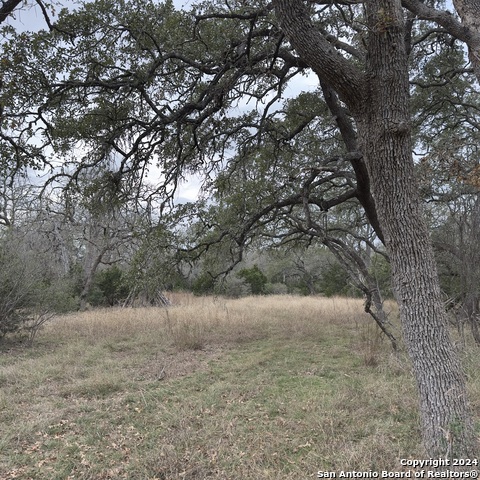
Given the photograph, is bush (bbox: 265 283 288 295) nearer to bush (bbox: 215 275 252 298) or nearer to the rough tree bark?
bush (bbox: 215 275 252 298)

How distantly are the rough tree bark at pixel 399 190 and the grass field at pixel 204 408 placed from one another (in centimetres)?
65

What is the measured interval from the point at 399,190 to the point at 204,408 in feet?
10.9

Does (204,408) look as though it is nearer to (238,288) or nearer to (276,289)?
(238,288)

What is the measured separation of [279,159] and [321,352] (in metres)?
4.14

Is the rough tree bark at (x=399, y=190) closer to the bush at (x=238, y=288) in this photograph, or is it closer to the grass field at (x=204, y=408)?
the grass field at (x=204, y=408)

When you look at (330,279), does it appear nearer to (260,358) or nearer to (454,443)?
(260,358)

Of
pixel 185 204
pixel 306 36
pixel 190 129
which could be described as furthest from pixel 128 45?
pixel 306 36

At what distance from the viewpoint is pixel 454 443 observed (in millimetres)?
2658

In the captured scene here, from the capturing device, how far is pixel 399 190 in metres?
2.96

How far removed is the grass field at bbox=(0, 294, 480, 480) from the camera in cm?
308

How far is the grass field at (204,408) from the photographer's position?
121 inches

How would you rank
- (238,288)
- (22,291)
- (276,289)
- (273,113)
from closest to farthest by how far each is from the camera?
1. (273,113)
2. (22,291)
3. (238,288)
4. (276,289)

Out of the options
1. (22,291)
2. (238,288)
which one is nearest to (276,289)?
(238,288)

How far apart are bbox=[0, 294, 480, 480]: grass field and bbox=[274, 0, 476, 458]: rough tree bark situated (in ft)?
2.13
